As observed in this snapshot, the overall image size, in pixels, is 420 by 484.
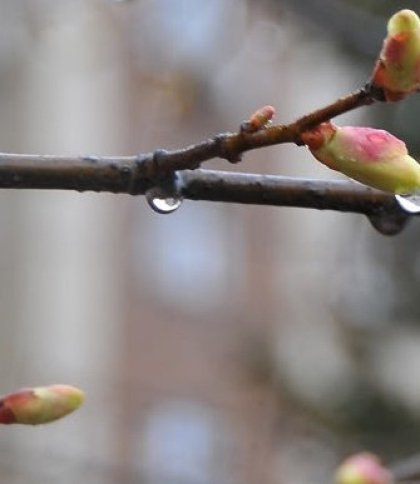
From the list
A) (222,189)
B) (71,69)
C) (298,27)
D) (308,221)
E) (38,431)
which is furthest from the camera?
(71,69)

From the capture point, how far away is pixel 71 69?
8.46 m

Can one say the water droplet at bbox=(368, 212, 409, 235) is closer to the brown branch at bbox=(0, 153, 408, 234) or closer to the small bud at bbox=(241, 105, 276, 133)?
the brown branch at bbox=(0, 153, 408, 234)

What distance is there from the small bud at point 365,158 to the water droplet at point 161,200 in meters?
0.16

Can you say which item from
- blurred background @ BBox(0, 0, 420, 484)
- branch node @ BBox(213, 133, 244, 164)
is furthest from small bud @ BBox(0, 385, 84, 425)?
blurred background @ BBox(0, 0, 420, 484)

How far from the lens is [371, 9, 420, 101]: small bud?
774 millimetres

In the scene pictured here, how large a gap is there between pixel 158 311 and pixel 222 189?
7434 mm

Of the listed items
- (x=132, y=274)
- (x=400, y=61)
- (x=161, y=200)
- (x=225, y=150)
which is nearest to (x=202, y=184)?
(x=161, y=200)

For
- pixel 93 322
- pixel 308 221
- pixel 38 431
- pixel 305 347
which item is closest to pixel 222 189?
pixel 305 347

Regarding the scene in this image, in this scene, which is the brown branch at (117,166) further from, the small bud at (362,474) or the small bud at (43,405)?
the small bud at (362,474)

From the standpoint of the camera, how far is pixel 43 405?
1.00 meters

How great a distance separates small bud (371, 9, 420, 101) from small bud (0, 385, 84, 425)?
42 centimetres

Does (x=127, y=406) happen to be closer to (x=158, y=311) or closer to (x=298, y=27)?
(x=158, y=311)

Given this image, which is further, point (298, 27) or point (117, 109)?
point (117, 109)

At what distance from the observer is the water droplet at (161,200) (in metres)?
0.93
